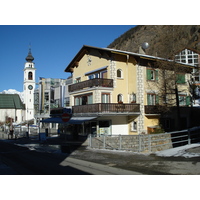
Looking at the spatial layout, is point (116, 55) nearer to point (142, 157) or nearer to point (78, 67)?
point (78, 67)

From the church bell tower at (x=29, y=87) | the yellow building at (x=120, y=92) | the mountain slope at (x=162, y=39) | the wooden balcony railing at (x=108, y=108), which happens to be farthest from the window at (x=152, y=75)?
the church bell tower at (x=29, y=87)

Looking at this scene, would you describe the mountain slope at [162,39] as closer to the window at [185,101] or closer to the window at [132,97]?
the window at [132,97]

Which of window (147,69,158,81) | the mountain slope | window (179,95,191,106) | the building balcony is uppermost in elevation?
the mountain slope

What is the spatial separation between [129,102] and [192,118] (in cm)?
883

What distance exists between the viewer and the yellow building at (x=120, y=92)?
26453mm

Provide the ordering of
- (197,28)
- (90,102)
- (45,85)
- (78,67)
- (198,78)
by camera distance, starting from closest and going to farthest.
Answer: (90,102) < (78,67) < (198,78) < (45,85) < (197,28)

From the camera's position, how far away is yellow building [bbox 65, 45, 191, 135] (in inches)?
1041

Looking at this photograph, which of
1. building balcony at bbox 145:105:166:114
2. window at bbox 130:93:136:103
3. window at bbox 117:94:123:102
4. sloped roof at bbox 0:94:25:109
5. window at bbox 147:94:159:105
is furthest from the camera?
sloped roof at bbox 0:94:25:109

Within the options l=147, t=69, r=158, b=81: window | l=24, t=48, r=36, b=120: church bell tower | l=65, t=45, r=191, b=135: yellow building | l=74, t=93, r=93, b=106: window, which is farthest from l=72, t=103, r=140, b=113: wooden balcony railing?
l=24, t=48, r=36, b=120: church bell tower

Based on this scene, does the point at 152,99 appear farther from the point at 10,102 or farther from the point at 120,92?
the point at 10,102

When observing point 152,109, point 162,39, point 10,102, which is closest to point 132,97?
point 152,109

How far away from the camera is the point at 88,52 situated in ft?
101

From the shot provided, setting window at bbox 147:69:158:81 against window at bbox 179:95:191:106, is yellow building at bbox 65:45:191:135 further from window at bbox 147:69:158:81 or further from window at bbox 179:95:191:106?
window at bbox 179:95:191:106

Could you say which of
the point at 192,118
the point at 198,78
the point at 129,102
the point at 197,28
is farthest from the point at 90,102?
the point at 197,28
